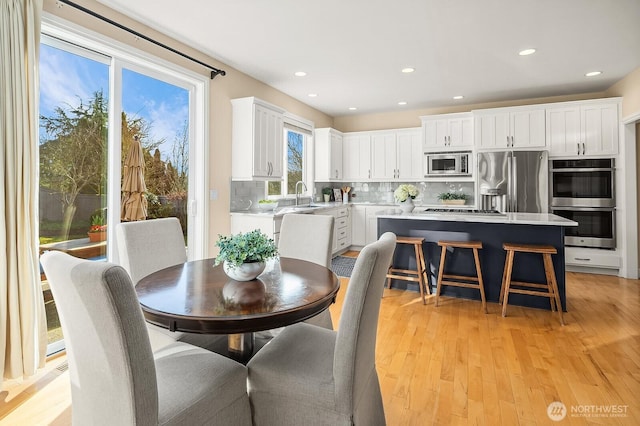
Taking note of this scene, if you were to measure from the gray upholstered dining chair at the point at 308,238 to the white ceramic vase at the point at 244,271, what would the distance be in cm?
79

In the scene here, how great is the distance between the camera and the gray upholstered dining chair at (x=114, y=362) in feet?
3.06

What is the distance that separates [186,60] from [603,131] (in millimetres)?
5462

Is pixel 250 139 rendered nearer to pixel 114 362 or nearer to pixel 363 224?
pixel 363 224

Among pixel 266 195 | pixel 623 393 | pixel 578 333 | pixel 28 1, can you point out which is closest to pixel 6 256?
pixel 28 1

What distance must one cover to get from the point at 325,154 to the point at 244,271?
4932 mm

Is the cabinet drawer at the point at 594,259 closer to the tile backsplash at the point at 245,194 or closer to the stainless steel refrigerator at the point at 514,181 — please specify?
the stainless steel refrigerator at the point at 514,181

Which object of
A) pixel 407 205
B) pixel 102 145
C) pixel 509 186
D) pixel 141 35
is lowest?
pixel 407 205

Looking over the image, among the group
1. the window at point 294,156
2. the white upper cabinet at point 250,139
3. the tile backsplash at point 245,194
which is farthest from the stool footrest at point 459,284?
the window at point 294,156

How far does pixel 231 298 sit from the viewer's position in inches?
55.2

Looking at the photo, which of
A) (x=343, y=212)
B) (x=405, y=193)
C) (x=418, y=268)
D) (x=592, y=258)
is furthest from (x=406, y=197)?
(x=592, y=258)

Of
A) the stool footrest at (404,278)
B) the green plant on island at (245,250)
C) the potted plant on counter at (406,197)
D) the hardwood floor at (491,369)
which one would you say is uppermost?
the potted plant on counter at (406,197)

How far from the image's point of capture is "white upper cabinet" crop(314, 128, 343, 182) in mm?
6312

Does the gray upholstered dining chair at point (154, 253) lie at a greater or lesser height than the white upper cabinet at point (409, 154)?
lesser

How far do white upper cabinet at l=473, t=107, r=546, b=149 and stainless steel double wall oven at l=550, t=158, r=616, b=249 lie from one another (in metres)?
0.52
